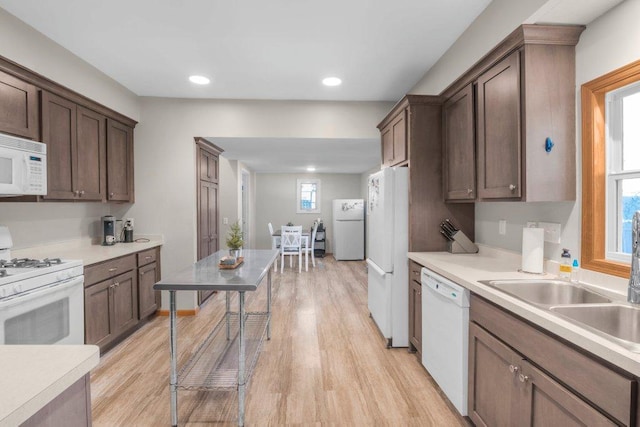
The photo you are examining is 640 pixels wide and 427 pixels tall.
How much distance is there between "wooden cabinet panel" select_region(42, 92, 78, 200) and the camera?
254cm

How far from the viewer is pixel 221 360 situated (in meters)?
2.59

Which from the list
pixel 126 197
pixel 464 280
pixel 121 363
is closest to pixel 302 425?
pixel 464 280

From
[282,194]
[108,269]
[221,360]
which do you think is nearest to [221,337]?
[221,360]

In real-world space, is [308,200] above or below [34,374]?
above

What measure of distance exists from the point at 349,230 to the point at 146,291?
493 cm

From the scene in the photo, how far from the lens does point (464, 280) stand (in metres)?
1.82

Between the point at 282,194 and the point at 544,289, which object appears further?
the point at 282,194

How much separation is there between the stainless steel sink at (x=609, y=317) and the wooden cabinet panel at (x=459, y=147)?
1.04 meters

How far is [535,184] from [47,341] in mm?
3110

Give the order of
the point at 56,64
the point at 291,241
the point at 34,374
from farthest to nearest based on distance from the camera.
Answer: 1. the point at 291,241
2. the point at 56,64
3. the point at 34,374

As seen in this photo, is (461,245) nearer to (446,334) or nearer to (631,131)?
(446,334)

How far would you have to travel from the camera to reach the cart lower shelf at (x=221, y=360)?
2178 millimetres

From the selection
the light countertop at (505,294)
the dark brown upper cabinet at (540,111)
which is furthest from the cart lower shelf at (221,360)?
the dark brown upper cabinet at (540,111)

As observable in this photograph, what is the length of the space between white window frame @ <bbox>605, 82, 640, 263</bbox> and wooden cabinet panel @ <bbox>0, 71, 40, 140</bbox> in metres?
3.59
